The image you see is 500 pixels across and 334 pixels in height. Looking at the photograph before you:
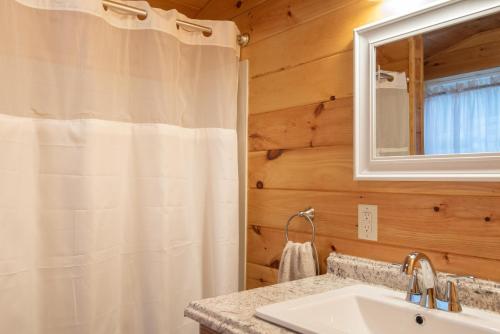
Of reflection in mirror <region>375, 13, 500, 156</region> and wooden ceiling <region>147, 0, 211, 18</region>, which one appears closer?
reflection in mirror <region>375, 13, 500, 156</region>

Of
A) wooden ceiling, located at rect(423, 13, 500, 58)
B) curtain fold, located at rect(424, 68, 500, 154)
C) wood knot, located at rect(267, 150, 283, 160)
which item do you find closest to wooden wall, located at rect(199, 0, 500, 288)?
wood knot, located at rect(267, 150, 283, 160)

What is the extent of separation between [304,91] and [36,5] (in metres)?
0.98

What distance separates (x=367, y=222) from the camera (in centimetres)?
135

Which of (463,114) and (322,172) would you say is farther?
(322,172)

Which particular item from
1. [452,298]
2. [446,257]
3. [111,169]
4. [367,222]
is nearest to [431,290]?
[452,298]

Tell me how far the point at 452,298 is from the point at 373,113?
0.60 metres

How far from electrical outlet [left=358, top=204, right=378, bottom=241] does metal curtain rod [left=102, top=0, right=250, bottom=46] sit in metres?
0.98

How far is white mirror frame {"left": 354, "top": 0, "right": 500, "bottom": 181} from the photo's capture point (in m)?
1.10

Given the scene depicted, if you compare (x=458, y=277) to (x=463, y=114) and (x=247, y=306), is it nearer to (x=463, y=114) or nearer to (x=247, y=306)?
(x=463, y=114)

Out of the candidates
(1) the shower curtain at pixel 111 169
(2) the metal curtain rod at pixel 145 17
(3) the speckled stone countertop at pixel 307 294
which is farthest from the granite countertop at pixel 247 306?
(2) the metal curtain rod at pixel 145 17

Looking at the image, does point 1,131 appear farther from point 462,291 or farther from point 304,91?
point 462,291

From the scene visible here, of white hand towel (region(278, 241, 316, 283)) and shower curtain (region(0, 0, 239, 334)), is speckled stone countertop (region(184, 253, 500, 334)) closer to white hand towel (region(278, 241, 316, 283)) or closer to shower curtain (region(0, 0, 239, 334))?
white hand towel (region(278, 241, 316, 283))

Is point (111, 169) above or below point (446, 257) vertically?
above

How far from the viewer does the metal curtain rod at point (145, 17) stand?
1497mm
